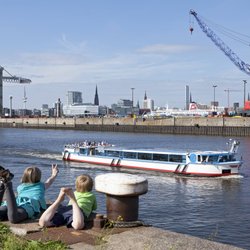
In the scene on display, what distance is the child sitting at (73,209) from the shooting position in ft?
29.3

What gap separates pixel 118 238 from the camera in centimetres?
832

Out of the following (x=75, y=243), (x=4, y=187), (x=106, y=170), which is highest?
(x=4, y=187)

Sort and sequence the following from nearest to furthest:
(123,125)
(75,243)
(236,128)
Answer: (75,243)
(236,128)
(123,125)

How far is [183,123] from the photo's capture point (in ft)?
392

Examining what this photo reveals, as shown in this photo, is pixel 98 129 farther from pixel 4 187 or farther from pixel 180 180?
pixel 4 187

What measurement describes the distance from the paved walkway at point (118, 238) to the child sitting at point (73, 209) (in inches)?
6.4

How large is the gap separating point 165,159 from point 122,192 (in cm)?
3757

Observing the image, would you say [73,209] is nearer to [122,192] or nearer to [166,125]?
[122,192]

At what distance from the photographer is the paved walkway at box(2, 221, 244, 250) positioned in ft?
25.8

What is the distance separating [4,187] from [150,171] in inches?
1442

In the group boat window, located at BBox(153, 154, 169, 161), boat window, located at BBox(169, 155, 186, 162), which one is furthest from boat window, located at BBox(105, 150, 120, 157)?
boat window, located at BBox(169, 155, 186, 162)

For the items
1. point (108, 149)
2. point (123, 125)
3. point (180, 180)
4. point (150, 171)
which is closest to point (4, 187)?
point (180, 180)

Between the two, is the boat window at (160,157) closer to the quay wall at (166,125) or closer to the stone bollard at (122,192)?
the stone bollard at (122,192)

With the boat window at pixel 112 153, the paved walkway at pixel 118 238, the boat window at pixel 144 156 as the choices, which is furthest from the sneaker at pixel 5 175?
the boat window at pixel 112 153
